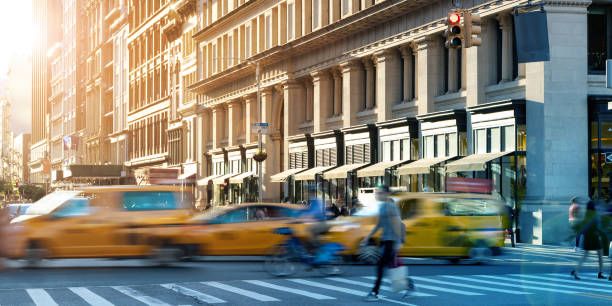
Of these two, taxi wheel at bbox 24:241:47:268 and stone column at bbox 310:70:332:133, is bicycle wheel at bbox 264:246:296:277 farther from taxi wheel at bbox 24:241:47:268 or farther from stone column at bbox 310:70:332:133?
stone column at bbox 310:70:332:133

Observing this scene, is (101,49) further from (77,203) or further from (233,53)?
(77,203)

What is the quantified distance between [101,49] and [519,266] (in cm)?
9899

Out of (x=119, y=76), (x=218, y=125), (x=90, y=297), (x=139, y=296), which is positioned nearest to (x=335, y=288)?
(x=139, y=296)

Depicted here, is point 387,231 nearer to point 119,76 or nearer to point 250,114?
point 250,114

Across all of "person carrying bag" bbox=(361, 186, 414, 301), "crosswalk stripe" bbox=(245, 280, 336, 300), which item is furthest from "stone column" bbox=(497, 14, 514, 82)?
"person carrying bag" bbox=(361, 186, 414, 301)

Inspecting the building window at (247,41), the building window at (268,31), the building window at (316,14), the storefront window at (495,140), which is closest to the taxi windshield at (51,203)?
the storefront window at (495,140)

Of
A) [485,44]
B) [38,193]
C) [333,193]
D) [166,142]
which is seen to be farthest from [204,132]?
[38,193]

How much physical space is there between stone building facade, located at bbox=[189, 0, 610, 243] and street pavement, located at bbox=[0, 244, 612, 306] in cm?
843

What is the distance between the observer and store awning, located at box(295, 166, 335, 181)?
164ft

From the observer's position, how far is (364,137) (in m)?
45.8

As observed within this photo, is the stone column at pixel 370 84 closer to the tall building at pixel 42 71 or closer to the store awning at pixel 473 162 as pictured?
the store awning at pixel 473 162

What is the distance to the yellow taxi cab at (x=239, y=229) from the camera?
937 inches

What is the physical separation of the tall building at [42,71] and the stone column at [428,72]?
5190 inches

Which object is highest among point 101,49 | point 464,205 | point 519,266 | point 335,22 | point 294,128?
point 101,49
